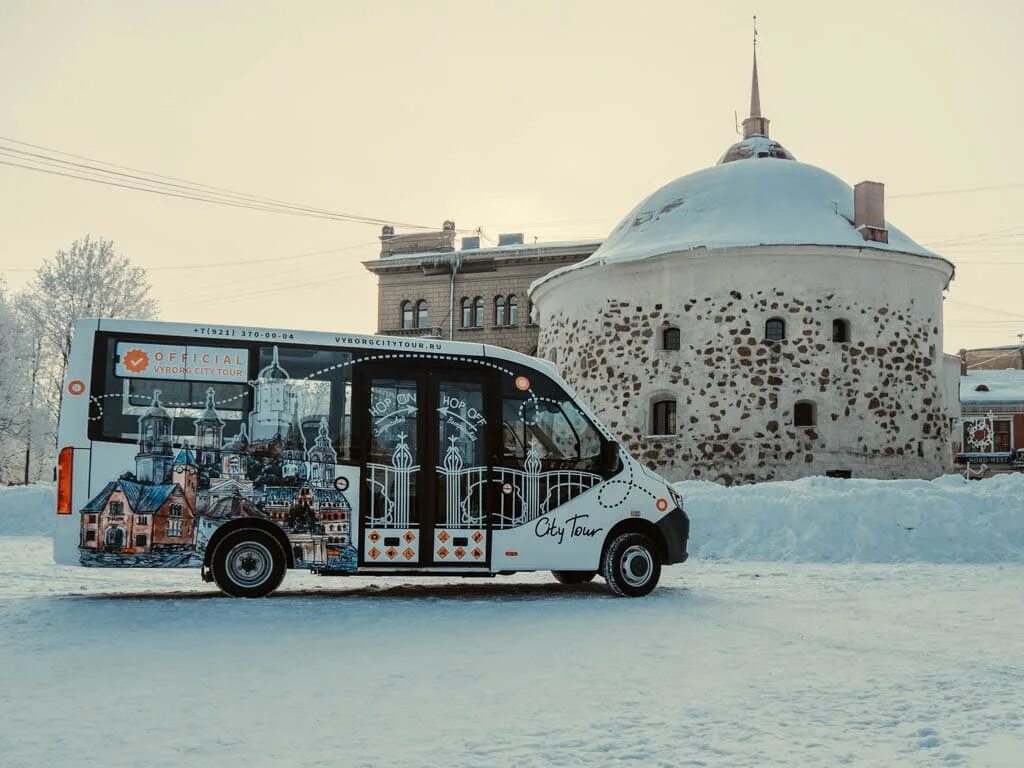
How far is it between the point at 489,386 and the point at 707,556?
279 inches

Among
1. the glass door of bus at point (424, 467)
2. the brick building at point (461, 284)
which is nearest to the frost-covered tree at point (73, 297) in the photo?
the brick building at point (461, 284)

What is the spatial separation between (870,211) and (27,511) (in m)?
23.5

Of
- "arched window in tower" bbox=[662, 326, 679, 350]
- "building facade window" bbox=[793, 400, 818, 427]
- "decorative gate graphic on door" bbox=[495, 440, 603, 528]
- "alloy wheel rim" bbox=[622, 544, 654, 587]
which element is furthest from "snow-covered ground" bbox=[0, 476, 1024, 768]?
"arched window in tower" bbox=[662, 326, 679, 350]

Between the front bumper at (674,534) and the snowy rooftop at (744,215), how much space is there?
17434 mm

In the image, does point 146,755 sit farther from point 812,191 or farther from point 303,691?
point 812,191

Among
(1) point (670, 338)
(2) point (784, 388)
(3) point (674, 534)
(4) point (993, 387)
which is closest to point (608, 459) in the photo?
(3) point (674, 534)

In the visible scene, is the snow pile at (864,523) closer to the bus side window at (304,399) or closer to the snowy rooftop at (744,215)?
the bus side window at (304,399)

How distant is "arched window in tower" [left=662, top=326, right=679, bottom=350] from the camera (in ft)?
97.8

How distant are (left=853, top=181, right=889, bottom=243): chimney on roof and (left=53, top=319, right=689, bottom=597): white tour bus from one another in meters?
19.8

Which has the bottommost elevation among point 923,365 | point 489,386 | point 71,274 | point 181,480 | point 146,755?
point 146,755

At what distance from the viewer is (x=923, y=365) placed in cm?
2962

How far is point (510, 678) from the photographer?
7.08 meters

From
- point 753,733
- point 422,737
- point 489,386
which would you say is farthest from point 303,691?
point 489,386

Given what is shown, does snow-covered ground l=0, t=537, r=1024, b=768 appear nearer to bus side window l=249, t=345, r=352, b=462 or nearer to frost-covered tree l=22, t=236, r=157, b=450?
bus side window l=249, t=345, r=352, b=462
